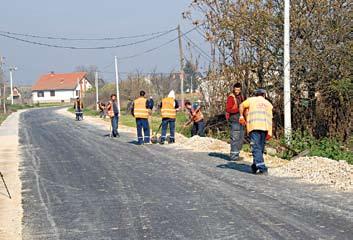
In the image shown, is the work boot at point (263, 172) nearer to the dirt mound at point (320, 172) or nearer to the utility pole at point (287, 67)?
the dirt mound at point (320, 172)

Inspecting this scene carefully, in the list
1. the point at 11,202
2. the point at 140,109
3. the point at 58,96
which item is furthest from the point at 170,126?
the point at 58,96

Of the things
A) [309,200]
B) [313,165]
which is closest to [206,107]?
[313,165]

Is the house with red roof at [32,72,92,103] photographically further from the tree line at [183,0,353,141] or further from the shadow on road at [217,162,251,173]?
the shadow on road at [217,162,251,173]

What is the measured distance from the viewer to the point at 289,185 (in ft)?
33.9

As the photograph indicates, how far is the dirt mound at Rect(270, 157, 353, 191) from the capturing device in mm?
10336

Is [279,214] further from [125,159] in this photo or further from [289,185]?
[125,159]

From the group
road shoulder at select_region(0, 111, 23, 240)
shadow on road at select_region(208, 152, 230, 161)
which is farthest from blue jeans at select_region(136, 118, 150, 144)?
road shoulder at select_region(0, 111, 23, 240)

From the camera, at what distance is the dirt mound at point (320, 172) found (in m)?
10.3

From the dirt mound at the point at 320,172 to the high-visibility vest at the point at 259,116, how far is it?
2.93 feet

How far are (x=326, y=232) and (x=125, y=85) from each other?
169 feet

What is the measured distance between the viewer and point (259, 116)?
11.8 meters

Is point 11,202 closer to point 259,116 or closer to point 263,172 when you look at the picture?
point 263,172

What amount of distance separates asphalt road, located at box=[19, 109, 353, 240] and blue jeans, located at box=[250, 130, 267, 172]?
1.47ft

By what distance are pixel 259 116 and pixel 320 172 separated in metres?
1.61
